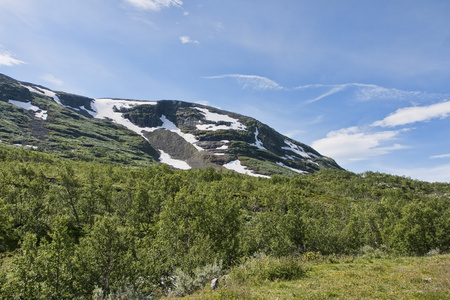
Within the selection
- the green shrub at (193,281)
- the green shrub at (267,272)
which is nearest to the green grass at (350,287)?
the green shrub at (267,272)

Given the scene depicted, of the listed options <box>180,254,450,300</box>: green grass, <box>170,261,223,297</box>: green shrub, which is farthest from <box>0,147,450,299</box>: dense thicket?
<box>180,254,450,300</box>: green grass

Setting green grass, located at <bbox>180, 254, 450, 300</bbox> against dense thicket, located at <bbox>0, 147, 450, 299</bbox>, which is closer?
green grass, located at <bbox>180, 254, 450, 300</bbox>

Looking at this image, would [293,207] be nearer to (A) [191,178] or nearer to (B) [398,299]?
(B) [398,299]

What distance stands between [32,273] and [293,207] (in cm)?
3891

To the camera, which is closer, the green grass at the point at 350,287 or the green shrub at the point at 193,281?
the green grass at the point at 350,287

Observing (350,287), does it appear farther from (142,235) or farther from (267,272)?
(142,235)

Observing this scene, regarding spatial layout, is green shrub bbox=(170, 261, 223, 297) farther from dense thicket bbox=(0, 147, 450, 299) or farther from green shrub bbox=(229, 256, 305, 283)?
green shrub bbox=(229, 256, 305, 283)

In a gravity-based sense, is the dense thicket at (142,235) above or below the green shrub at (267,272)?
below

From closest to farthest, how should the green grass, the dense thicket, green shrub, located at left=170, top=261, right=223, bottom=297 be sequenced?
1. the green grass
2. the dense thicket
3. green shrub, located at left=170, top=261, right=223, bottom=297

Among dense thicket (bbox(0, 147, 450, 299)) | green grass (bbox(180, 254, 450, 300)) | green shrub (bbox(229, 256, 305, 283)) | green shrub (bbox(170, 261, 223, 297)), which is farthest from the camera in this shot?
green shrub (bbox(170, 261, 223, 297))

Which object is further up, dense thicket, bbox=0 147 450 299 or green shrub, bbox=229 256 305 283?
green shrub, bbox=229 256 305 283

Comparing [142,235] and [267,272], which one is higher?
[267,272]

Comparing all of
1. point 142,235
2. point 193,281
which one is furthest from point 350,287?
point 142,235

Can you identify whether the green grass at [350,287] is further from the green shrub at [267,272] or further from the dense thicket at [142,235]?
the dense thicket at [142,235]
